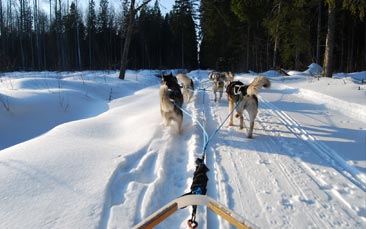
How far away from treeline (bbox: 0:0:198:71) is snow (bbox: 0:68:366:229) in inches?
1706

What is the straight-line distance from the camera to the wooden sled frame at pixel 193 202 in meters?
1.50

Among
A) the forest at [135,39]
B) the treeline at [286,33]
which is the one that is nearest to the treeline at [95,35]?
the forest at [135,39]

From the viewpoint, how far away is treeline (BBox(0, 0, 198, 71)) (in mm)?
46969

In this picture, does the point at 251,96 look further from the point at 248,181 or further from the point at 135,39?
the point at 135,39

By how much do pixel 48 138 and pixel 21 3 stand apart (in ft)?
164

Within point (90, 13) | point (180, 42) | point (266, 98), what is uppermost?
point (90, 13)

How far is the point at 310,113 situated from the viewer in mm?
7477

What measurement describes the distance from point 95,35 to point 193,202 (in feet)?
176

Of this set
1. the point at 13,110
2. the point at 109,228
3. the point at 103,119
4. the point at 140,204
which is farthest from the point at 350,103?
the point at 13,110

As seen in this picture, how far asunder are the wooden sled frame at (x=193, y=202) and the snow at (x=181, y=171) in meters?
1.12

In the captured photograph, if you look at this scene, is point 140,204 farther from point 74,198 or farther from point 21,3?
point 21,3

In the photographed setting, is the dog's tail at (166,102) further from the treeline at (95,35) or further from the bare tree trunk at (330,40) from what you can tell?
the treeline at (95,35)

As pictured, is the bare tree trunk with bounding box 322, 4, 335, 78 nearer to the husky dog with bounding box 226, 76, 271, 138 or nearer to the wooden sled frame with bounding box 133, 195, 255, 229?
the husky dog with bounding box 226, 76, 271, 138

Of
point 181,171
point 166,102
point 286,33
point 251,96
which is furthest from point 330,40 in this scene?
point 181,171
